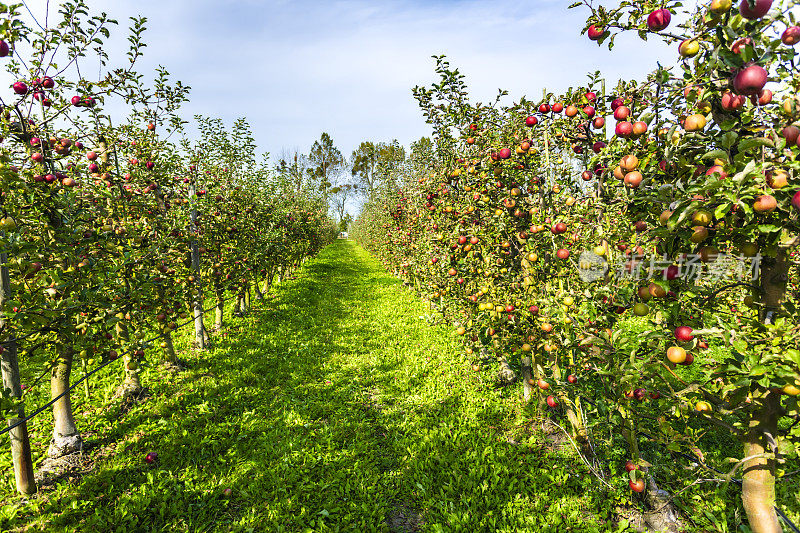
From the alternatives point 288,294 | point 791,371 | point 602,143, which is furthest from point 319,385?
point 288,294

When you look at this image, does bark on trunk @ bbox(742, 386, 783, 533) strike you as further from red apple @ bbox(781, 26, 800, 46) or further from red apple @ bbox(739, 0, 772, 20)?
red apple @ bbox(739, 0, 772, 20)

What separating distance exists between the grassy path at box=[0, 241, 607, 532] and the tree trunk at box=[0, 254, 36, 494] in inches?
9.4

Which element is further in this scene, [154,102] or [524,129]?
[154,102]

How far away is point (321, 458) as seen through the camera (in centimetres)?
421

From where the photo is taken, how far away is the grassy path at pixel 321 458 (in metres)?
3.38

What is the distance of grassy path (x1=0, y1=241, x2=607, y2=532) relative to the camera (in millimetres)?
3375

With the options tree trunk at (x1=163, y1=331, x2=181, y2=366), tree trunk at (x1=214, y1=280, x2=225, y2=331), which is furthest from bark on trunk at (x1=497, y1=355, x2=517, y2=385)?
tree trunk at (x1=163, y1=331, x2=181, y2=366)

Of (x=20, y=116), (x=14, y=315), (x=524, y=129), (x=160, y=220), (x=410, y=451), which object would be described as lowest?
(x=410, y=451)

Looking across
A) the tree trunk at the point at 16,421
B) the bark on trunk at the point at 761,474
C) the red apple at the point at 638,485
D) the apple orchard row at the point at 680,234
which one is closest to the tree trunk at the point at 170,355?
the tree trunk at the point at 16,421

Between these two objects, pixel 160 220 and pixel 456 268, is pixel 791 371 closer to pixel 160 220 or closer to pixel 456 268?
pixel 456 268

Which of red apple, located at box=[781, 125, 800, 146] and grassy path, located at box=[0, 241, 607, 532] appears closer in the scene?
red apple, located at box=[781, 125, 800, 146]

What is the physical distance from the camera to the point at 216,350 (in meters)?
6.95

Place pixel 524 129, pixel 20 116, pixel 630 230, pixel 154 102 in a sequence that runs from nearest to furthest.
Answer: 1. pixel 630 230
2. pixel 20 116
3. pixel 524 129
4. pixel 154 102

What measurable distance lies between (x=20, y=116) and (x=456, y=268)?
4.85 m
